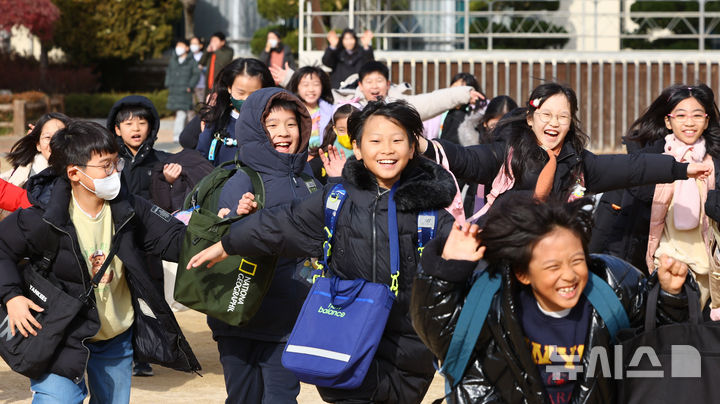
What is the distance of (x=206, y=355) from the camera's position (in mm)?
7801

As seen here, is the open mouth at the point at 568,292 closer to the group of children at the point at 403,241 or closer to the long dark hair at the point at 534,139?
the group of children at the point at 403,241

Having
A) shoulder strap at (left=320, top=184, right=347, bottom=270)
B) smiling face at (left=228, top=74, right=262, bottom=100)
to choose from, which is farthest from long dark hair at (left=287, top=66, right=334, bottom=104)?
shoulder strap at (left=320, top=184, right=347, bottom=270)

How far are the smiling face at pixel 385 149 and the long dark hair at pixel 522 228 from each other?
781mm

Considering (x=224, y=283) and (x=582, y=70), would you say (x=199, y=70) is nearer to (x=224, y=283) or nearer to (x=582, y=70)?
(x=582, y=70)

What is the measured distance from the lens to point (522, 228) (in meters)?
3.49

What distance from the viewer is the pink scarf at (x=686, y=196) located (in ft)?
20.8

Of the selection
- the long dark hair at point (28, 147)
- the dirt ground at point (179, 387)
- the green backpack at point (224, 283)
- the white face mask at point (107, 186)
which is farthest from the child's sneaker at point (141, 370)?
the white face mask at point (107, 186)

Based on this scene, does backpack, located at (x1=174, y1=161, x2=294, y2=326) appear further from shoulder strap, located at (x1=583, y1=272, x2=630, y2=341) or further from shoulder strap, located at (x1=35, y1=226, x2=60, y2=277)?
shoulder strap, located at (x1=583, y1=272, x2=630, y2=341)

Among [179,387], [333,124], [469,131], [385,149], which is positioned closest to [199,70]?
[469,131]

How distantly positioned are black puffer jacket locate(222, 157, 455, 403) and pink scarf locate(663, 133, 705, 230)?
8.25 ft

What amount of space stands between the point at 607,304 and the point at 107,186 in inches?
88.9

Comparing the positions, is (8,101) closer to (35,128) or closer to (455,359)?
(35,128)

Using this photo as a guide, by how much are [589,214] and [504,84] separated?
14958 millimetres

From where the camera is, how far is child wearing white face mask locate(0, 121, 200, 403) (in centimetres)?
464
